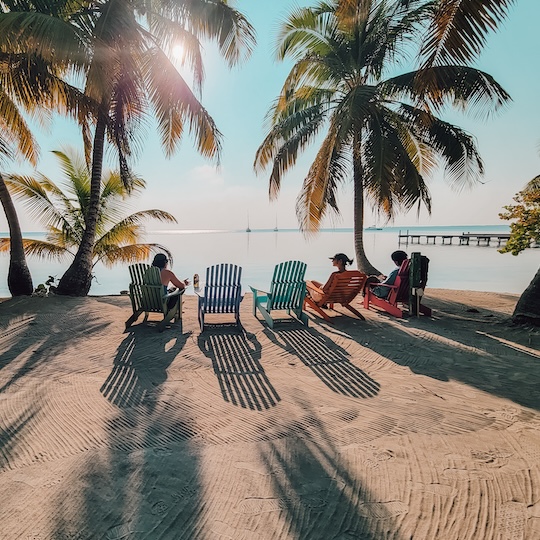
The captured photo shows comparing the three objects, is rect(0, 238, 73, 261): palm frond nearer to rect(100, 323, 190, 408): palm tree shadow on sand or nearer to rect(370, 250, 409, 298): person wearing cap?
rect(100, 323, 190, 408): palm tree shadow on sand

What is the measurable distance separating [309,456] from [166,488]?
39.8 inches

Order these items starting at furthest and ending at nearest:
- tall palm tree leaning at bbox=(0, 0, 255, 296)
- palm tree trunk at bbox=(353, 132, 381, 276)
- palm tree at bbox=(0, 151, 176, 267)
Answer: palm tree trunk at bbox=(353, 132, 381, 276) < palm tree at bbox=(0, 151, 176, 267) < tall palm tree leaning at bbox=(0, 0, 255, 296)

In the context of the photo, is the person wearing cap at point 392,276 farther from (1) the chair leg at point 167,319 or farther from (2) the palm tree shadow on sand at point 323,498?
(2) the palm tree shadow on sand at point 323,498

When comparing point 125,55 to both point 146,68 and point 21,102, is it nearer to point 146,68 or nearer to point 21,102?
point 146,68

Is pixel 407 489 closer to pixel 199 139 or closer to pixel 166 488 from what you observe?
pixel 166 488

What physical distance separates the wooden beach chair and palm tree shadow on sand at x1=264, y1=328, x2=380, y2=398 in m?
1.79

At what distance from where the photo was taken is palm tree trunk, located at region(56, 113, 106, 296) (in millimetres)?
9242

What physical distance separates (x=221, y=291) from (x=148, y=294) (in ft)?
4.14

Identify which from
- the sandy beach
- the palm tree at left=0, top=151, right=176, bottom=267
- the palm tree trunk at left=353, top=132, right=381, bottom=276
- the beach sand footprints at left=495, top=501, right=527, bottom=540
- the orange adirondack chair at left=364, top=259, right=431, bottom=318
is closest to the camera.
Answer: the beach sand footprints at left=495, top=501, right=527, bottom=540

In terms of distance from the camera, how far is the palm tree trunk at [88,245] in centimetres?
924

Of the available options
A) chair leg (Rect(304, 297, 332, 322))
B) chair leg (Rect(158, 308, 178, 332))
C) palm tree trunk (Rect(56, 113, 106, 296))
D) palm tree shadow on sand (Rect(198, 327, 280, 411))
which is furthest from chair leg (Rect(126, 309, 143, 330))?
palm tree trunk (Rect(56, 113, 106, 296))

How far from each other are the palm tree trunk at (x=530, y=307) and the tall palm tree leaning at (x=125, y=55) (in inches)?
300

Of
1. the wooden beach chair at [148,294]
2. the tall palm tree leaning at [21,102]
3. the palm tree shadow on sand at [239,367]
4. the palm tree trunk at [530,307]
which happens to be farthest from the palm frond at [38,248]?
the palm tree trunk at [530,307]

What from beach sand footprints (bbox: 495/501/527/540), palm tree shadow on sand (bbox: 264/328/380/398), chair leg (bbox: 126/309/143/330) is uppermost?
chair leg (bbox: 126/309/143/330)
